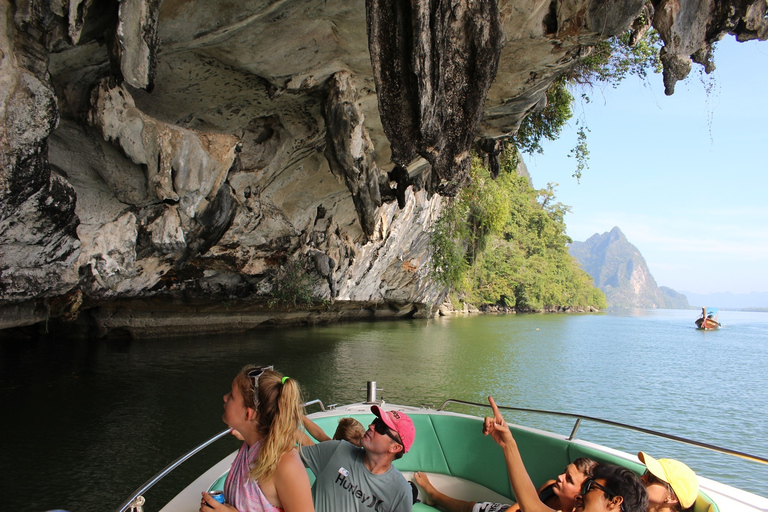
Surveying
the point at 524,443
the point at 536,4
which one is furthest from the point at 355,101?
the point at 524,443

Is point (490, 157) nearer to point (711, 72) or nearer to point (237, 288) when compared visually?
point (711, 72)

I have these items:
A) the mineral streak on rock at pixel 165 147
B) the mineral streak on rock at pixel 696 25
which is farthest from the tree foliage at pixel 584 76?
the mineral streak on rock at pixel 165 147

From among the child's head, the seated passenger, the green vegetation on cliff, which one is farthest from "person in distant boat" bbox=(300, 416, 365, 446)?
the green vegetation on cliff

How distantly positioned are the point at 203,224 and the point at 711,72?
8001 mm

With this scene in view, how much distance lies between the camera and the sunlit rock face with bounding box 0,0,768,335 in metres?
→ 4.10

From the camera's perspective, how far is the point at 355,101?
711 centimetres

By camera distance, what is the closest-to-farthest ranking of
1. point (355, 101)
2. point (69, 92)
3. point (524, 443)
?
point (524, 443) < point (69, 92) < point (355, 101)

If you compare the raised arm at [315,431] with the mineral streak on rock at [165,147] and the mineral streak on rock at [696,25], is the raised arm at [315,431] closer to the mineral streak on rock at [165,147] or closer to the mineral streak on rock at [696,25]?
the mineral streak on rock at [165,147]

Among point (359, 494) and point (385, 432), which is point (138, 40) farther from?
point (359, 494)

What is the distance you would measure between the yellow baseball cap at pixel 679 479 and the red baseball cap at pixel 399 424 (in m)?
1.03

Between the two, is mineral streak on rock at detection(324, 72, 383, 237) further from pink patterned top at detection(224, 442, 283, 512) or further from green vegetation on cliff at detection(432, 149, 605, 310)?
green vegetation on cliff at detection(432, 149, 605, 310)

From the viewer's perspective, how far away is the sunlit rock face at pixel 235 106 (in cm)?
410

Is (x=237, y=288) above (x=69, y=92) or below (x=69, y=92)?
below

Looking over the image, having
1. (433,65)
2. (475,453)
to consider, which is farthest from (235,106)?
(475,453)
